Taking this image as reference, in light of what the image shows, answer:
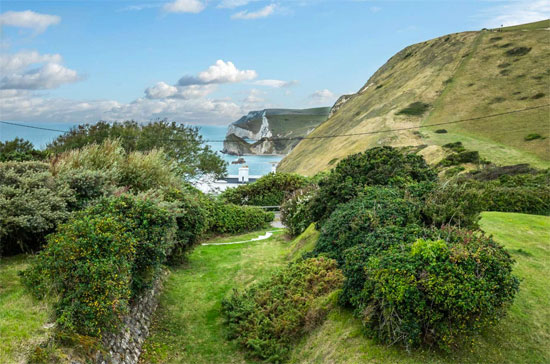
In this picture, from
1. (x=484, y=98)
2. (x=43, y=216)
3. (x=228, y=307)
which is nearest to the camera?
(x=43, y=216)

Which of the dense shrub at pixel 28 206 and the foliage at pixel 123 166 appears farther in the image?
the foliage at pixel 123 166

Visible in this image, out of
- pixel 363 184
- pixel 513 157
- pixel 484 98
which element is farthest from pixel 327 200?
pixel 484 98

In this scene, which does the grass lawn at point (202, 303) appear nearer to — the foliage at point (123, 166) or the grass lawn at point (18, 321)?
the grass lawn at point (18, 321)

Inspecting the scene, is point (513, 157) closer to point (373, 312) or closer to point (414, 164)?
point (414, 164)

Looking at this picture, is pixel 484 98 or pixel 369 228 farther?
pixel 484 98

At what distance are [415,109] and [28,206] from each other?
76.1 metres

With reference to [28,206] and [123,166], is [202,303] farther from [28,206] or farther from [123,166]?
[123,166]

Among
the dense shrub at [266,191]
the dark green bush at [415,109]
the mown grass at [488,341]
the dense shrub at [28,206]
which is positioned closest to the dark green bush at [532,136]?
the dark green bush at [415,109]

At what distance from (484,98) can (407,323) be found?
7363cm

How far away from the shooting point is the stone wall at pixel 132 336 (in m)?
6.45

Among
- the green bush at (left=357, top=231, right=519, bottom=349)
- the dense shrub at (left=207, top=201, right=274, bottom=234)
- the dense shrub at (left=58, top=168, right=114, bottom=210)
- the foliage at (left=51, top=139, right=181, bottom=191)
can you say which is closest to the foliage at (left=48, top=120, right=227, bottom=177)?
the dense shrub at (left=207, top=201, right=274, bottom=234)

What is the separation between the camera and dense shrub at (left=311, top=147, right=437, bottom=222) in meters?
12.9

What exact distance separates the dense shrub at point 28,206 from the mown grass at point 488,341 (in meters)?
5.98

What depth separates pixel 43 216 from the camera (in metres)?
8.76
